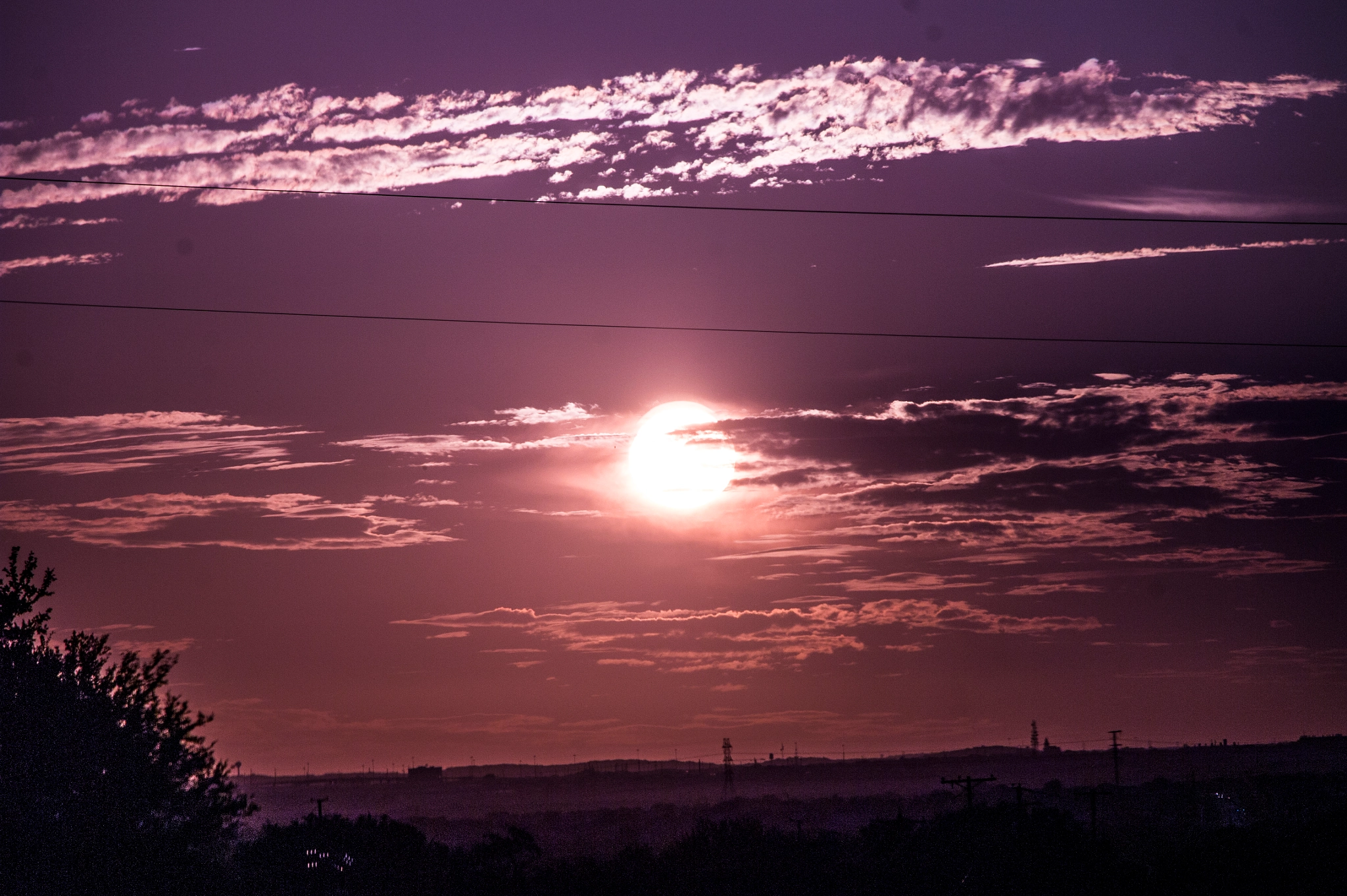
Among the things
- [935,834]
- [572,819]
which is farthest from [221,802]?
[572,819]

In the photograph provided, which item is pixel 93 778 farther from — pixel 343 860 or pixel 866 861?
pixel 866 861

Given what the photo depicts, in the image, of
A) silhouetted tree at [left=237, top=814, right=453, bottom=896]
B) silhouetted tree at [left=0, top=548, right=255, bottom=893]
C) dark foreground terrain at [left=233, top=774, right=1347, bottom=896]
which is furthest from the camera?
dark foreground terrain at [left=233, top=774, right=1347, bottom=896]

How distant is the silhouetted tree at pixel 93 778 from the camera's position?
24.8 metres

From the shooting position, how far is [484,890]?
60156mm

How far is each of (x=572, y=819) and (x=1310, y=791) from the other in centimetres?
9496

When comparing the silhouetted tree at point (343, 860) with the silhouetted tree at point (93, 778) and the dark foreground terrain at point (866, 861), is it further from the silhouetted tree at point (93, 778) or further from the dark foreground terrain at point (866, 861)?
the silhouetted tree at point (93, 778)

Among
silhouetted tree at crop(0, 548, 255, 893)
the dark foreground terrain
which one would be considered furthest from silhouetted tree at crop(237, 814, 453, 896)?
silhouetted tree at crop(0, 548, 255, 893)

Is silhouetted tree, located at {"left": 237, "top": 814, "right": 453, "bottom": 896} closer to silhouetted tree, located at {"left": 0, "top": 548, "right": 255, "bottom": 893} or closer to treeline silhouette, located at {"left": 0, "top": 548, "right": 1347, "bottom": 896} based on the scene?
treeline silhouette, located at {"left": 0, "top": 548, "right": 1347, "bottom": 896}

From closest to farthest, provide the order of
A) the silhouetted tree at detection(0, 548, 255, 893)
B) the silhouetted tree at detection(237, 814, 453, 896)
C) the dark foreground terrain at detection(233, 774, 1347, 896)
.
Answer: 1. the silhouetted tree at detection(0, 548, 255, 893)
2. the silhouetted tree at detection(237, 814, 453, 896)
3. the dark foreground terrain at detection(233, 774, 1347, 896)

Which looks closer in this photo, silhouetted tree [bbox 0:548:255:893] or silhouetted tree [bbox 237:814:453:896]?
silhouetted tree [bbox 0:548:255:893]

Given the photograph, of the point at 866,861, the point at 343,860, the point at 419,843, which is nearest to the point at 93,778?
the point at 343,860

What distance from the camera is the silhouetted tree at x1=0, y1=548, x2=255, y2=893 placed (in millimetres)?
24844

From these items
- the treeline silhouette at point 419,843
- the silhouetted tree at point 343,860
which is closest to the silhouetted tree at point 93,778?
the treeline silhouette at point 419,843

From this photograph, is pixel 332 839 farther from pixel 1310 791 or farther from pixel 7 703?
pixel 1310 791
